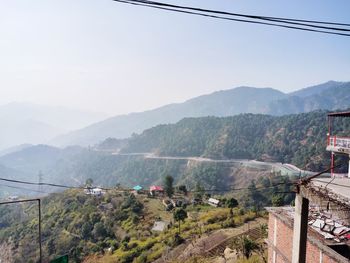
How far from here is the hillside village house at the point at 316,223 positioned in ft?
20.7

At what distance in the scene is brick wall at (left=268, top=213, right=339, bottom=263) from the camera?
891cm

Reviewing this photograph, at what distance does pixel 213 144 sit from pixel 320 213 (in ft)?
323

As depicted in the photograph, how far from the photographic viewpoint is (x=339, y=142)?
11352mm

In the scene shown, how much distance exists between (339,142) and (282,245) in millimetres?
4146

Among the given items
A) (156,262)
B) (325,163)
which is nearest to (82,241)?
(156,262)

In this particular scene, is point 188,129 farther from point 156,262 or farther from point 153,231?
point 156,262

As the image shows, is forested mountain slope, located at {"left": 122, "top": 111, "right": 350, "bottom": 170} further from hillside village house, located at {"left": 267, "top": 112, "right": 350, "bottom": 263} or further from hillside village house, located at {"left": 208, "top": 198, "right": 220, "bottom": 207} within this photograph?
hillside village house, located at {"left": 267, "top": 112, "right": 350, "bottom": 263}

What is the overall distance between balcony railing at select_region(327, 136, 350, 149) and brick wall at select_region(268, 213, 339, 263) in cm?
336

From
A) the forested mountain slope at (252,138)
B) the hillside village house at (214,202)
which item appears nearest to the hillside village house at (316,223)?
the hillside village house at (214,202)

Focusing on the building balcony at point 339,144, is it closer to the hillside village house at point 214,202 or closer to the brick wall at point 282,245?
the brick wall at point 282,245

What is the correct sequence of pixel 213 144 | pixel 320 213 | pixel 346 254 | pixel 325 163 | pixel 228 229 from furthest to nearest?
pixel 213 144 → pixel 325 163 → pixel 228 229 → pixel 320 213 → pixel 346 254

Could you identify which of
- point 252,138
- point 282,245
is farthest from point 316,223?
point 252,138

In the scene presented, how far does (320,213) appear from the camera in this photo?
9.47 meters

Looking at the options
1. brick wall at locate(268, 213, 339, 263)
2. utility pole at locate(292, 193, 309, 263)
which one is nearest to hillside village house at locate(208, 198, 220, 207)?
brick wall at locate(268, 213, 339, 263)
